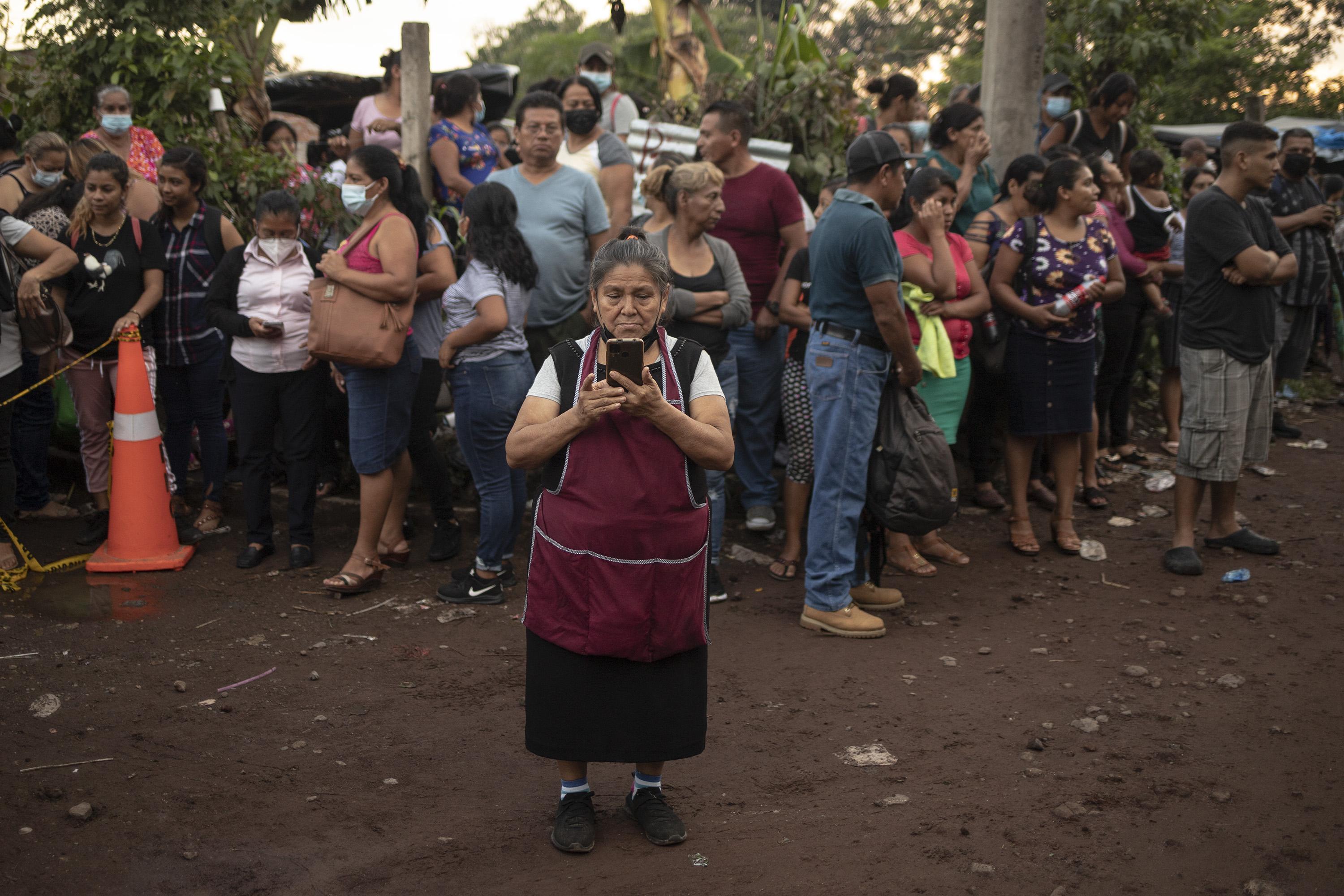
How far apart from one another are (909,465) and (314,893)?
10.4 feet

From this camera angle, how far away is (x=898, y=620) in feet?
18.1

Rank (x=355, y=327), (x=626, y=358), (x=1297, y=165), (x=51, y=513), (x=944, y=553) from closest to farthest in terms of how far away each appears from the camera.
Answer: (x=626, y=358) < (x=355, y=327) < (x=944, y=553) < (x=51, y=513) < (x=1297, y=165)

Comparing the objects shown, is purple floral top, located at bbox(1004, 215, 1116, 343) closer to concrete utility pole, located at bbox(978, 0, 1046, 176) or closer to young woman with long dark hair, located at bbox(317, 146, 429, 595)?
concrete utility pole, located at bbox(978, 0, 1046, 176)

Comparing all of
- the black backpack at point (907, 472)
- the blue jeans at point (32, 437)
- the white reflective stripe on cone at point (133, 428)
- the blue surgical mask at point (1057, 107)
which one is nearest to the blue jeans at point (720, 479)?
the black backpack at point (907, 472)

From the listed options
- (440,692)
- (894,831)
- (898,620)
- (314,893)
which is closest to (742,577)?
(898,620)

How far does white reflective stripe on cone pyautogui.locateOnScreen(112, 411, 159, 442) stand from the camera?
6164 mm

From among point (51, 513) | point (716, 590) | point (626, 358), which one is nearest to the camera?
point (626, 358)

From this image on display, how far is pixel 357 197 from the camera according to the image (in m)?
5.43

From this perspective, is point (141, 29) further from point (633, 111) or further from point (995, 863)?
point (995, 863)

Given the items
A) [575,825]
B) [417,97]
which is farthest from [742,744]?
[417,97]

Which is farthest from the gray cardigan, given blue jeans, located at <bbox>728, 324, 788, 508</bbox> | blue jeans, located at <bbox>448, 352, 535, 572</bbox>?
blue jeans, located at <bbox>448, 352, 535, 572</bbox>

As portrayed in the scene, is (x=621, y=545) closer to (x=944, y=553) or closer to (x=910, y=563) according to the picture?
(x=910, y=563)

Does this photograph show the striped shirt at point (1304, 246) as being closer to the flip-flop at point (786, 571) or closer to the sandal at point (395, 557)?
the flip-flop at point (786, 571)

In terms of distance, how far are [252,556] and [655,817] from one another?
11.5ft
